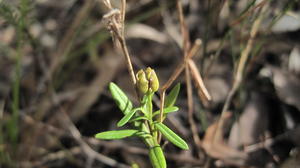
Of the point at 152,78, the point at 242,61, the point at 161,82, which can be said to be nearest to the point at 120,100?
the point at 152,78

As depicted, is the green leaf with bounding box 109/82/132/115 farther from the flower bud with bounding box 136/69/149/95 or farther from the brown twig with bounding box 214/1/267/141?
the brown twig with bounding box 214/1/267/141

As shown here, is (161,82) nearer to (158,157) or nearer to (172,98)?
(172,98)

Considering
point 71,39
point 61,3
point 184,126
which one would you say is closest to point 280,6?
point 184,126

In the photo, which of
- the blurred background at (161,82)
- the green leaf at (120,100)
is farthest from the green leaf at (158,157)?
the blurred background at (161,82)

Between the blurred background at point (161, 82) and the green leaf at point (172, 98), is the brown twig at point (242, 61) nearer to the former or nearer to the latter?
the blurred background at point (161, 82)

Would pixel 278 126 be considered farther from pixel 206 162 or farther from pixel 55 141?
pixel 55 141
